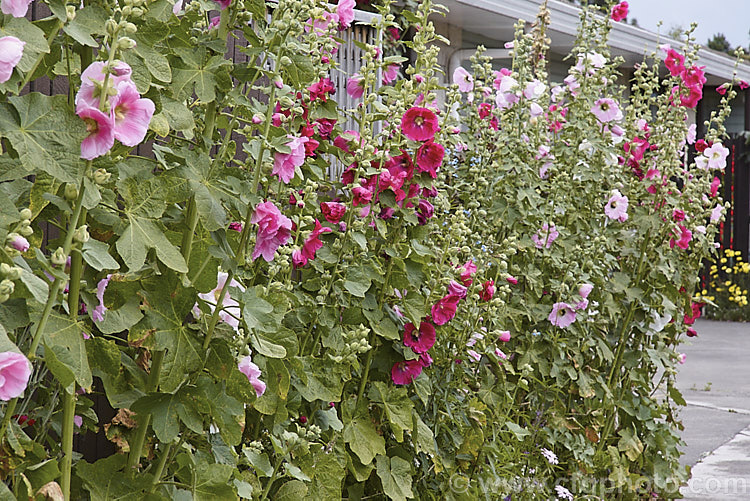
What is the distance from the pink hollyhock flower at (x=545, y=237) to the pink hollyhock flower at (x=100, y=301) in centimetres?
202

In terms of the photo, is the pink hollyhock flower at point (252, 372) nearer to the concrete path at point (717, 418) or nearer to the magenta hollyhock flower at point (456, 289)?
the magenta hollyhock flower at point (456, 289)

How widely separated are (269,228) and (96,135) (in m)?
0.50

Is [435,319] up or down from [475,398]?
up

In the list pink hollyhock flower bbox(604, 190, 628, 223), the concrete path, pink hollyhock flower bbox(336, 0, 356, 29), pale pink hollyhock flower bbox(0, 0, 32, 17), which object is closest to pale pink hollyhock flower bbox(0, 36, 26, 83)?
pale pink hollyhock flower bbox(0, 0, 32, 17)

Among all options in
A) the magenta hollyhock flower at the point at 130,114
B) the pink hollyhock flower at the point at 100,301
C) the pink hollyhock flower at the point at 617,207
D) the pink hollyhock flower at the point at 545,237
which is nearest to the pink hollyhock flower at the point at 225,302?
the pink hollyhock flower at the point at 100,301

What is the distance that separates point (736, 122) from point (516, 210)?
11814 mm

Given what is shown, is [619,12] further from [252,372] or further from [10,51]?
[10,51]

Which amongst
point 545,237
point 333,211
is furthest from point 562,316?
point 333,211

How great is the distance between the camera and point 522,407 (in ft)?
10.5

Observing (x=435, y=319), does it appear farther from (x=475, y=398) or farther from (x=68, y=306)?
(x=68, y=306)

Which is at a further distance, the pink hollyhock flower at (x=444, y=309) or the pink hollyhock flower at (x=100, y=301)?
the pink hollyhock flower at (x=444, y=309)

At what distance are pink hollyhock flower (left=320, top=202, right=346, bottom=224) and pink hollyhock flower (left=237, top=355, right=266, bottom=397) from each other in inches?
23.2

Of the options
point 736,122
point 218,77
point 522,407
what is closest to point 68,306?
point 218,77

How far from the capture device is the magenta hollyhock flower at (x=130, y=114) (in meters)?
1.02
